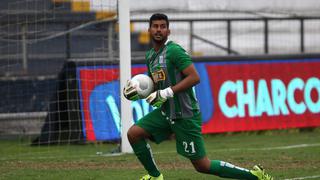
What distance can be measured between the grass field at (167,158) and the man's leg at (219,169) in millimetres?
1452

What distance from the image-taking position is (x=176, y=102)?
8.98 metres

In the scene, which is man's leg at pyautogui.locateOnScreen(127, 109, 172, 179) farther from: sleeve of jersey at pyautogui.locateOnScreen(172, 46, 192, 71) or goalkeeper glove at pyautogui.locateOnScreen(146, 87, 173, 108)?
sleeve of jersey at pyautogui.locateOnScreen(172, 46, 192, 71)

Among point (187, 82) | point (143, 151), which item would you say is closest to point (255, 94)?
point (143, 151)

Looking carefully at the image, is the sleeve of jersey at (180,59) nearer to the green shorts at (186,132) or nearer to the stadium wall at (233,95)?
the green shorts at (186,132)

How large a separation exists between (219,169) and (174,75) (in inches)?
45.5

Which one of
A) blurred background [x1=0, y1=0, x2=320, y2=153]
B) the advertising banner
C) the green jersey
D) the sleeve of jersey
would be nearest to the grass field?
the advertising banner

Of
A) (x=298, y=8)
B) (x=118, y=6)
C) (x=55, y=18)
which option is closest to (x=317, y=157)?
(x=118, y=6)

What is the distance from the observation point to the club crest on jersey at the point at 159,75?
902cm

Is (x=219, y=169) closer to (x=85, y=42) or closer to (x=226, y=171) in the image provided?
(x=226, y=171)

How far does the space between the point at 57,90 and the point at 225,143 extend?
3.39 m

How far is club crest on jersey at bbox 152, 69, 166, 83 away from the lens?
902cm

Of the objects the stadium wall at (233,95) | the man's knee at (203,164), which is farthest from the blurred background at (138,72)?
the man's knee at (203,164)

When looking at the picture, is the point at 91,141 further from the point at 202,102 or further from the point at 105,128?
the point at 202,102

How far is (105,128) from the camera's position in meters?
15.5
